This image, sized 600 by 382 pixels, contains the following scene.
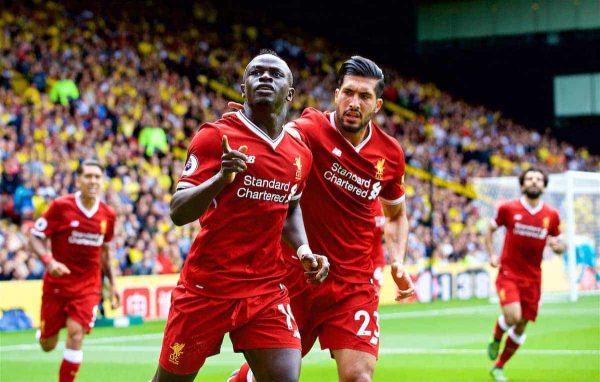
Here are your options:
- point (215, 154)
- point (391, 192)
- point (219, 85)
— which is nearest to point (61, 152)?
point (219, 85)

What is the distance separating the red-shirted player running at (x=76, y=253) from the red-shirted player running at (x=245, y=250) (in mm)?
4946

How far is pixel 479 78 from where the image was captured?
4594 centimetres

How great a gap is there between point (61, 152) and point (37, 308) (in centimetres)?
382

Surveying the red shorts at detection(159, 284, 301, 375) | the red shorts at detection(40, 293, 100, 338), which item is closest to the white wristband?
the red shorts at detection(159, 284, 301, 375)

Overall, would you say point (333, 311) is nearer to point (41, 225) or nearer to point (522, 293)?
point (41, 225)

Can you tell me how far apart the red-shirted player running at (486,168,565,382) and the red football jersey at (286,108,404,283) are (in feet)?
18.1

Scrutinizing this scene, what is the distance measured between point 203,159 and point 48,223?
583 centimetres

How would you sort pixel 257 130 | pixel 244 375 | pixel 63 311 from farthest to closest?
pixel 63 311
pixel 244 375
pixel 257 130

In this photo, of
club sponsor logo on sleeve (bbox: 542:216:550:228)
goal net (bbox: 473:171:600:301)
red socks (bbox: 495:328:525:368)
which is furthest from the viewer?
goal net (bbox: 473:171:600:301)

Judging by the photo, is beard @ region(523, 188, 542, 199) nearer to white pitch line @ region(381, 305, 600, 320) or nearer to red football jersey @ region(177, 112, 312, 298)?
red football jersey @ region(177, 112, 312, 298)

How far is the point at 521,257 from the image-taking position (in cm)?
1341

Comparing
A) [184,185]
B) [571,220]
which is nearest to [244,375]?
[184,185]

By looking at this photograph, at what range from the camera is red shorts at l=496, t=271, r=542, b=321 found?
1300 cm

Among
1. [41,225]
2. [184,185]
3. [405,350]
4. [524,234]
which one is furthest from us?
[405,350]
